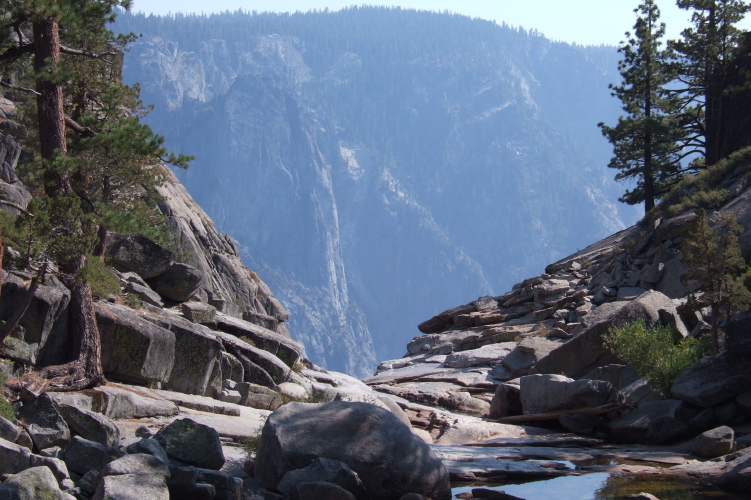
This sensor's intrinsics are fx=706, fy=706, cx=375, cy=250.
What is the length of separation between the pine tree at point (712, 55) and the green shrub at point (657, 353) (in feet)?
85.9

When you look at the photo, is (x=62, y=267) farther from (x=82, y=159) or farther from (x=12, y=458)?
(x=12, y=458)

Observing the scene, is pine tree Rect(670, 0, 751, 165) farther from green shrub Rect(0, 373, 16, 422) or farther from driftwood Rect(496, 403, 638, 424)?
green shrub Rect(0, 373, 16, 422)

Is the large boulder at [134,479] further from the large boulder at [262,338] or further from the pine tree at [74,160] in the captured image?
the large boulder at [262,338]

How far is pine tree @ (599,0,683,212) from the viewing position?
45.0m

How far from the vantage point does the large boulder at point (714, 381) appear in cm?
1578

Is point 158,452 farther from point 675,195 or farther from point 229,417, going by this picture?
point 675,195

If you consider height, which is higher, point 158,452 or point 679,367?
point 679,367

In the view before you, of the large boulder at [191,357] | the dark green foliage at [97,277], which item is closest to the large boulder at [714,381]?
the large boulder at [191,357]

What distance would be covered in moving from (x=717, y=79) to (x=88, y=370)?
3954cm

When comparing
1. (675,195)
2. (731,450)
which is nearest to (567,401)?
(731,450)

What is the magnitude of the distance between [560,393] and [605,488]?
7237 millimetres

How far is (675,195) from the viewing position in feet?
126

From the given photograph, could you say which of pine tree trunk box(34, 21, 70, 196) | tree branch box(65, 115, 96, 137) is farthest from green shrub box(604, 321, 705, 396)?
tree branch box(65, 115, 96, 137)

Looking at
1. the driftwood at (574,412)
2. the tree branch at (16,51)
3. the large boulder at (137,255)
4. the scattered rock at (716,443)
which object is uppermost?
the tree branch at (16,51)
